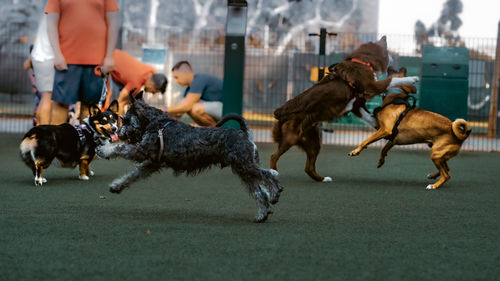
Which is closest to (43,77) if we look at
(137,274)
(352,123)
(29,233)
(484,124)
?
(29,233)

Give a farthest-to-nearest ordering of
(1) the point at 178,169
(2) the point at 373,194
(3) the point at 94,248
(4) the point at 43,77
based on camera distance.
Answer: (4) the point at 43,77 < (2) the point at 373,194 < (1) the point at 178,169 < (3) the point at 94,248

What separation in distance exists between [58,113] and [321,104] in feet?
8.40

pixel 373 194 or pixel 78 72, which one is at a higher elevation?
pixel 78 72

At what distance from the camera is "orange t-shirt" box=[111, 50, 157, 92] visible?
1108 centimetres

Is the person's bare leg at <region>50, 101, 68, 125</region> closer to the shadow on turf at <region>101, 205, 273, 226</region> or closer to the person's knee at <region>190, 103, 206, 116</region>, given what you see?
the shadow on turf at <region>101, 205, 273, 226</region>

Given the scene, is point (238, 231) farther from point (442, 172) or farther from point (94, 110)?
point (442, 172)

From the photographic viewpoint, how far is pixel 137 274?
292 centimetres

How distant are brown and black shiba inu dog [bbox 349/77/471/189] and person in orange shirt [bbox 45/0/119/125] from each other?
251 cm

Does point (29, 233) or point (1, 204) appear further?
point (1, 204)

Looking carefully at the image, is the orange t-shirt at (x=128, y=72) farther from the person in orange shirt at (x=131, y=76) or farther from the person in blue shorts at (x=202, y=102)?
the person in blue shorts at (x=202, y=102)

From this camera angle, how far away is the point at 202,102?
10836 millimetres

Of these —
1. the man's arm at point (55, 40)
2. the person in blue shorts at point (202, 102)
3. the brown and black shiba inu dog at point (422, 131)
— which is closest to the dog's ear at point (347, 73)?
the brown and black shiba inu dog at point (422, 131)

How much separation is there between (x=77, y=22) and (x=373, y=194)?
3130mm

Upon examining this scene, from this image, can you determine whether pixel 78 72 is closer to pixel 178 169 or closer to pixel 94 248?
pixel 178 169
